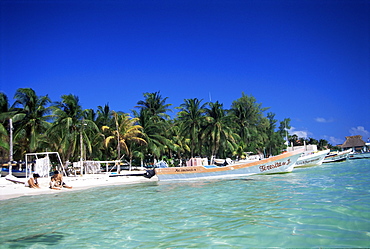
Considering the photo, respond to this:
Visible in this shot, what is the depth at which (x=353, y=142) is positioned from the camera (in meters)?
73.1

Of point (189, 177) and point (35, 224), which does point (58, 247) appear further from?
point (189, 177)

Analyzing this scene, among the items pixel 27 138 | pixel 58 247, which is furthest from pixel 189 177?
pixel 27 138

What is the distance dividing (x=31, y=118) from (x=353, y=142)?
255 feet

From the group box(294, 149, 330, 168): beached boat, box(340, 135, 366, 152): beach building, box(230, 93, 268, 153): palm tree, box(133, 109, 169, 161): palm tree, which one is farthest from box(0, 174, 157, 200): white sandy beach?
box(340, 135, 366, 152): beach building

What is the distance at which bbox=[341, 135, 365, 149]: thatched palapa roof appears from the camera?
236 feet

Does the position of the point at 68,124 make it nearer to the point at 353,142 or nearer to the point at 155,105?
the point at 155,105

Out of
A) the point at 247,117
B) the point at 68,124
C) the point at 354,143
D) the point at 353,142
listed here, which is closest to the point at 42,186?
the point at 68,124

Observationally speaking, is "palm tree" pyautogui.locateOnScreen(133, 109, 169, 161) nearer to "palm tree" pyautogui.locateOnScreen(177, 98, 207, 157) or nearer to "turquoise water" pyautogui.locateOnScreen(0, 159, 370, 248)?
"palm tree" pyautogui.locateOnScreen(177, 98, 207, 157)

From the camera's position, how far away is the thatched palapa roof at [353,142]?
236ft

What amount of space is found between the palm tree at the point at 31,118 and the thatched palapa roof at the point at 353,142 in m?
74.2

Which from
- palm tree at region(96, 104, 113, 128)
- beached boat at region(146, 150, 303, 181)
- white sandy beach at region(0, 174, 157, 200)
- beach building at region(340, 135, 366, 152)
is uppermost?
palm tree at region(96, 104, 113, 128)

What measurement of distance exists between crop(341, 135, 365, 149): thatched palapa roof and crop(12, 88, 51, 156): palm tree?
7423 centimetres

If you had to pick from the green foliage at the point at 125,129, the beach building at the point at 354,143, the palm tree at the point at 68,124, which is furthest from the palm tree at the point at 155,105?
the beach building at the point at 354,143

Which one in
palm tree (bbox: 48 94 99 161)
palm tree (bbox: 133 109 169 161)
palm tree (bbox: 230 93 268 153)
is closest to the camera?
palm tree (bbox: 48 94 99 161)
